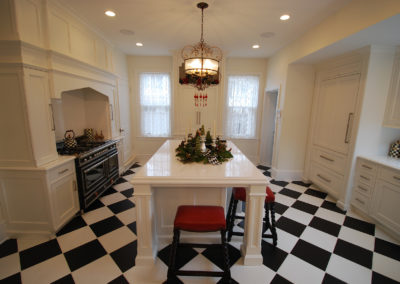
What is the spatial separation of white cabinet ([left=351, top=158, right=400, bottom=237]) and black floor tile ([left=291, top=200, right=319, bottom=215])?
1.79 ft

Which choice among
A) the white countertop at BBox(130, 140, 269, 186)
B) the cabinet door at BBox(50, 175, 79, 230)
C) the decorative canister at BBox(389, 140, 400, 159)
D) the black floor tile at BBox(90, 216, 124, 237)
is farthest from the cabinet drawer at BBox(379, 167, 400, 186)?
the cabinet door at BBox(50, 175, 79, 230)

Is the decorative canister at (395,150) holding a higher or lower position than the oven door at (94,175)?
higher

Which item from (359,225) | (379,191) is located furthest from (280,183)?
(379,191)

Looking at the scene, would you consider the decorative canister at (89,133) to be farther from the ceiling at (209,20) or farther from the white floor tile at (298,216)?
the white floor tile at (298,216)

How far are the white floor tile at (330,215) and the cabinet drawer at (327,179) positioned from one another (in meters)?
0.37

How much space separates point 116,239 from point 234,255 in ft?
4.50

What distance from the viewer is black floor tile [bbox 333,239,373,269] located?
1.87m

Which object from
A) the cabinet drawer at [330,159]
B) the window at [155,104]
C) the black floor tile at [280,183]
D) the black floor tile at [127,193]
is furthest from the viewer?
the window at [155,104]

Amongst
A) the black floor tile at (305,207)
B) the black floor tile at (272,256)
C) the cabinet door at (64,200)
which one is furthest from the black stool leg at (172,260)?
the black floor tile at (305,207)

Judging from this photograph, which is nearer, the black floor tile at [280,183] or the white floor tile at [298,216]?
the white floor tile at [298,216]

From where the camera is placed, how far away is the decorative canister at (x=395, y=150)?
256 cm

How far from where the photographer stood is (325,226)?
2414 millimetres

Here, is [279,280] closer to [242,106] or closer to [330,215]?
[330,215]

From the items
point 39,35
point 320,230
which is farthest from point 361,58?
point 39,35
